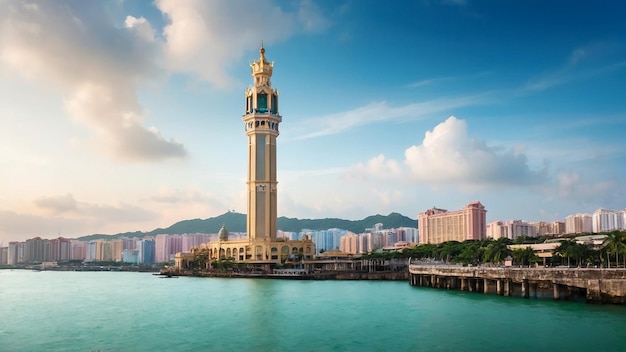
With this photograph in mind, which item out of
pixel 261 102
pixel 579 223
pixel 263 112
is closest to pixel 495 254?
pixel 263 112

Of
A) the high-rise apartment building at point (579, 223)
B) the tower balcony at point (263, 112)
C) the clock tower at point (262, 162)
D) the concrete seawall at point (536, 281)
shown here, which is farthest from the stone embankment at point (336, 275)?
the high-rise apartment building at point (579, 223)

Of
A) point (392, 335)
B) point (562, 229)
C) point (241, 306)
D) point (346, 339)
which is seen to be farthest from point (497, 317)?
point (562, 229)

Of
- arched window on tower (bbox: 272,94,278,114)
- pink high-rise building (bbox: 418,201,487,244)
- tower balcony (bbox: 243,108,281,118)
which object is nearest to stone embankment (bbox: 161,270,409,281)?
tower balcony (bbox: 243,108,281,118)

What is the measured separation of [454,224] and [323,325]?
113 meters

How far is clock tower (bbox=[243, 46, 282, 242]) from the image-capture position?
106 metres

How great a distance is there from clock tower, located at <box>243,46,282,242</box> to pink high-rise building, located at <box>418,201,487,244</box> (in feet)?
161

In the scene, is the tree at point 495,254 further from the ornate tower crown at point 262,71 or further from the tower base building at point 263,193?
the ornate tower crown at point 262,71

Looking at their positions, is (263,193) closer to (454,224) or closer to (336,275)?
(336,275)

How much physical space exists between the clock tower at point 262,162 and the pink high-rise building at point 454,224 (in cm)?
4913

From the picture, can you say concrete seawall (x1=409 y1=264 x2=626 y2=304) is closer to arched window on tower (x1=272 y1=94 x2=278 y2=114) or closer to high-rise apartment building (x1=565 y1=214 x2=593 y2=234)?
arched window on tower (x1=272 y1=94 x2=278 y2=114)

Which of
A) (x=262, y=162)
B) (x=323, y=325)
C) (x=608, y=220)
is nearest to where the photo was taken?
(x=323, y=325)

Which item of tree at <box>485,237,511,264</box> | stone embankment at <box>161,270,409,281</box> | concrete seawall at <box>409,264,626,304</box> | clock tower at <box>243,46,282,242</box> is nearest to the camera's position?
concrete seawall at <box>409,264,626,304</box>

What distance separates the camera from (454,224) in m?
140

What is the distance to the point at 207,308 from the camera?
42625 millimetres
